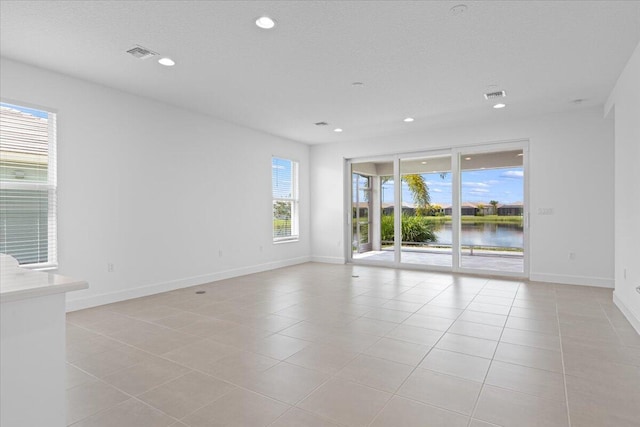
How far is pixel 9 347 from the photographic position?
130cm

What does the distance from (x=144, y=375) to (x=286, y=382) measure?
3.44ft

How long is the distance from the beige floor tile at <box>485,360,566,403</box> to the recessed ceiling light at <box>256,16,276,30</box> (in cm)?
324

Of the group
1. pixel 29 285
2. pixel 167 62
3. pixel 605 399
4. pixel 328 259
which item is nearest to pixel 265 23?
pixel 167 62

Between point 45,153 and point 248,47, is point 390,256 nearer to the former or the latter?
point 248,47

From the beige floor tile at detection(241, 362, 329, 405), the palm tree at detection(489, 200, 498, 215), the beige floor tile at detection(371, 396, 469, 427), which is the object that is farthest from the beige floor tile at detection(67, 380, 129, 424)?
the palm tree at detection(489, 200, 498, 215)

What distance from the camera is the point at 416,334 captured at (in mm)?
3334

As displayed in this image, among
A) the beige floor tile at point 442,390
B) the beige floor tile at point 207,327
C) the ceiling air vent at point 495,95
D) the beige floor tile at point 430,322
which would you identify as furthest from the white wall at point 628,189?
the beige floor tile at point 207,327

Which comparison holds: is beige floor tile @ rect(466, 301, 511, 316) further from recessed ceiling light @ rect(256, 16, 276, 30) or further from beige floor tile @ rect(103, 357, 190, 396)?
recessed ceiling light @ rect(256, 16, 276, 30)

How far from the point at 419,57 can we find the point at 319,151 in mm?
4747

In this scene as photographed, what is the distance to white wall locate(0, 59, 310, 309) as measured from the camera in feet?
13.6

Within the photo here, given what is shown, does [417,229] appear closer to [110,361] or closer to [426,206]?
[426,206]

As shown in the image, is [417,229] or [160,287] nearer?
[160,287]

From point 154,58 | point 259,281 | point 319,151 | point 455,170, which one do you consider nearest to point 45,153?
point 154,58

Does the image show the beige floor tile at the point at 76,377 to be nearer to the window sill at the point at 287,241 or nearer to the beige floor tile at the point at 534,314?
the beige floor tile at the point at 534,314
